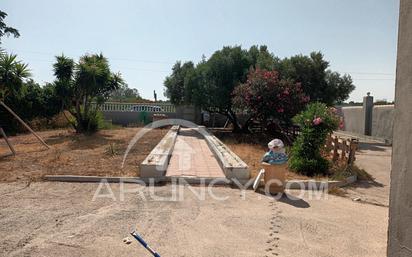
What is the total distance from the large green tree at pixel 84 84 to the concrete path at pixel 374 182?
1225 cm

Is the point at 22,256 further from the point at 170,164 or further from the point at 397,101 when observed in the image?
the point at 170,164

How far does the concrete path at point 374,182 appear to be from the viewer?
6.44 metres

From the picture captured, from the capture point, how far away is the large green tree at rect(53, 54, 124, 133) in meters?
15.9

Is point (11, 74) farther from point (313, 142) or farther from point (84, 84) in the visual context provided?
point (313, 142)

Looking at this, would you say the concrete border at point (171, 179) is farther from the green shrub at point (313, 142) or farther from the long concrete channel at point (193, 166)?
the green shrub at point (313, 142)

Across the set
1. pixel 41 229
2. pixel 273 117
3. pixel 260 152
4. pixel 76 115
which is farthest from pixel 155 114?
pixel 41 229

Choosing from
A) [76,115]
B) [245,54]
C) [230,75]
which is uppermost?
[245,54]

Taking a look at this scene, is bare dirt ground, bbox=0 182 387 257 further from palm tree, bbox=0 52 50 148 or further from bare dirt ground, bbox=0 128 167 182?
palm tree, bbox=0 52 50 148

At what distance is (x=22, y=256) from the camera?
11.2 feet

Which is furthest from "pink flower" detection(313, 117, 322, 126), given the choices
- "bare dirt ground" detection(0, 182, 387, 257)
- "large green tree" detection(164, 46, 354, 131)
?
"large green tree" detection(164, 46, 354, 131)

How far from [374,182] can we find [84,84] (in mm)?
13351

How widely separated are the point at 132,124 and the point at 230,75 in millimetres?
9623

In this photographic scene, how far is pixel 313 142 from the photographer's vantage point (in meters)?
8.27

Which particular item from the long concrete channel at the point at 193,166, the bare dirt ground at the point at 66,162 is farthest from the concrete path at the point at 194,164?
the bare dirt ground at the point at 66,162
